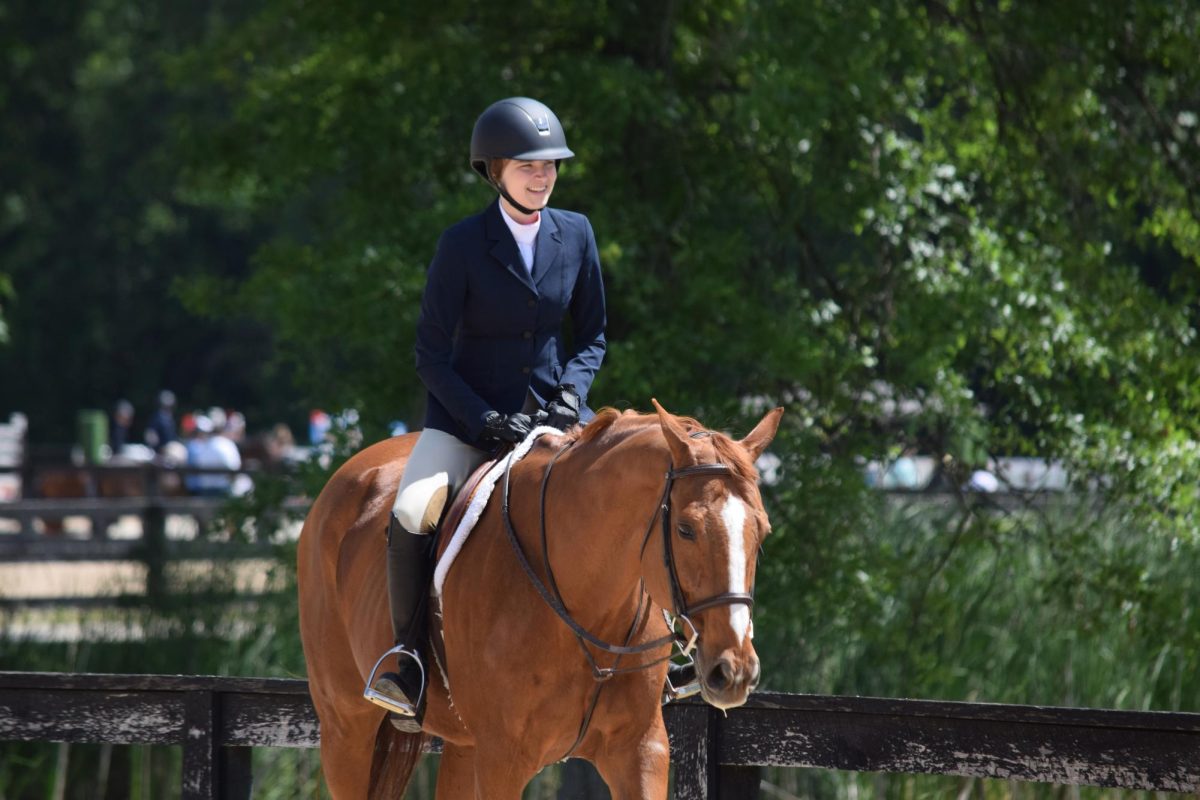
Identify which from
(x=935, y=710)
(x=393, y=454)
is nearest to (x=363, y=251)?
(x=393, y=454)

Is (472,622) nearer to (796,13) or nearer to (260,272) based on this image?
(796,13)

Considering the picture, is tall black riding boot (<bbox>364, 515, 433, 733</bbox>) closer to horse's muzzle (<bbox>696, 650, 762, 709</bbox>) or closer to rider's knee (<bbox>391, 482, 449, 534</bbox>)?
rider's knee (<bbox>391, 482, 449, 534</bbox>)

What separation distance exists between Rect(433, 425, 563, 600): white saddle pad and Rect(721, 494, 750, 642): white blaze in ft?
3.45

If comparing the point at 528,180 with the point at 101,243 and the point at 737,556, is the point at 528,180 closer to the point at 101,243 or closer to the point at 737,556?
the point at 737,556

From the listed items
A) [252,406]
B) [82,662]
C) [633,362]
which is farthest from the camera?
[252,406]

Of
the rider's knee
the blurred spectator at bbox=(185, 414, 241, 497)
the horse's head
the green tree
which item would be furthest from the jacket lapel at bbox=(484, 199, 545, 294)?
the green tree

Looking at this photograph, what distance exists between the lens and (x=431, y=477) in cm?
482

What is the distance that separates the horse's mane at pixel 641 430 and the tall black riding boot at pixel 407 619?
0.60 metres

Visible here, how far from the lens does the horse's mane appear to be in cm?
389

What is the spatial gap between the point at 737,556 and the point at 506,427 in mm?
1194

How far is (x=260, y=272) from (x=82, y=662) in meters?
2.70

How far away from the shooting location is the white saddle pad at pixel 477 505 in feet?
15.2

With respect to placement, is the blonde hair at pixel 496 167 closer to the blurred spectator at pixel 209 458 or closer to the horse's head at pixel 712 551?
the horse's head at pixel 712 551

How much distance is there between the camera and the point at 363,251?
29.6 ft
